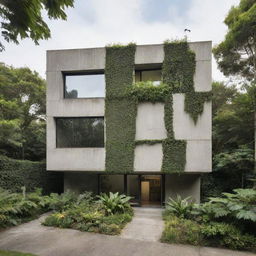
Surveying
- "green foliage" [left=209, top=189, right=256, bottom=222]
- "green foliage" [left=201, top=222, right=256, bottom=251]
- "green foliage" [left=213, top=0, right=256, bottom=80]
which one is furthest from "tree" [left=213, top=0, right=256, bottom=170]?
"green foliage" [left=201, top=222, right=256, bottom=251]

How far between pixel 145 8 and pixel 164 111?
242 inches

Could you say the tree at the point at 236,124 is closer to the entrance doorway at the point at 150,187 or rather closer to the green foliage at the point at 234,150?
the green foliage at the point at 234,150

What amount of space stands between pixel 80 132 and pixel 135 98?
3.98 m

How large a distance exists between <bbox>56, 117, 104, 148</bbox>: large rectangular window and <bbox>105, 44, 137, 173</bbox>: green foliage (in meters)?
0.63

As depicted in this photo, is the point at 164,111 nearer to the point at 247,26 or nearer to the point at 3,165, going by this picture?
the point at 247,26

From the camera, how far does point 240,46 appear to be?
1207 cm

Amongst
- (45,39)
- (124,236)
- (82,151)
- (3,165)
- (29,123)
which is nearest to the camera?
(45,39)

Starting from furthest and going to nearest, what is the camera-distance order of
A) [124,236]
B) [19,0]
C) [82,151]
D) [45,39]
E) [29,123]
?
[29,123]
[82,151]
[124,236]
[45,39]
[19,0]

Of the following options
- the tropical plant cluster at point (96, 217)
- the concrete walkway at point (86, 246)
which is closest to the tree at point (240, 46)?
the concrete walkway at point (86, 246)

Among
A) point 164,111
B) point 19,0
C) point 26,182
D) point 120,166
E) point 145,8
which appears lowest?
point 26,182

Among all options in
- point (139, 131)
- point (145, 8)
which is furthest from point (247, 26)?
point (139, 131)

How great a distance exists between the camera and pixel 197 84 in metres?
10.1

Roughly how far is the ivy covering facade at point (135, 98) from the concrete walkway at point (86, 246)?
4.25 metres

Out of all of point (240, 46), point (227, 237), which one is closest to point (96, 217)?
point (227, 237)
